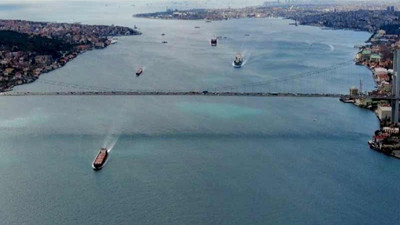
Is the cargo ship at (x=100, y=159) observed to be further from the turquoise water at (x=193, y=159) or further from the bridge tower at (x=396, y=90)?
the bridge tower at (x=396, y=90)

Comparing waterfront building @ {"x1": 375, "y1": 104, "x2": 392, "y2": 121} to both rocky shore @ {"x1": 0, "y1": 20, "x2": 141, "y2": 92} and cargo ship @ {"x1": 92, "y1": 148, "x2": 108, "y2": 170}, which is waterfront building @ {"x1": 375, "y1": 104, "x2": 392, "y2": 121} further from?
rocky shore @ {"x1": 0, "y1": 20, "x2": 141, "y2": 92}

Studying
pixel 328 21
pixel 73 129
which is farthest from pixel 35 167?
pixel 328 21

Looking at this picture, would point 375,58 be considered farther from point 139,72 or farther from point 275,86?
point 139,72

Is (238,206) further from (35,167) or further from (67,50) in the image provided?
(67,50)

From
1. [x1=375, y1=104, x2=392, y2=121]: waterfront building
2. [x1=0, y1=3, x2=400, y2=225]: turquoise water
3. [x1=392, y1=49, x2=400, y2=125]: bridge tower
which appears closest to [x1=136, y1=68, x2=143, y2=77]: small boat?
[x1=0, y1=3, x2=400, y2=225]: turquoise water

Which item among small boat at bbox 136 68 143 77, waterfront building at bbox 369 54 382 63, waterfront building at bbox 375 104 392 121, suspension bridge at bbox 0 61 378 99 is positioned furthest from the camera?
waterfront building at bbox 369 54 382 63

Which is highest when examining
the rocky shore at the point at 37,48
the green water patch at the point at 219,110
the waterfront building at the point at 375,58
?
the waterfront building at the point at 375,58

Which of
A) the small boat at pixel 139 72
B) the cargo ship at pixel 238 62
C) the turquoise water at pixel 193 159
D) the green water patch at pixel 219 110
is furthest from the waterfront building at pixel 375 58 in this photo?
the green water patch at pixel 219 110
